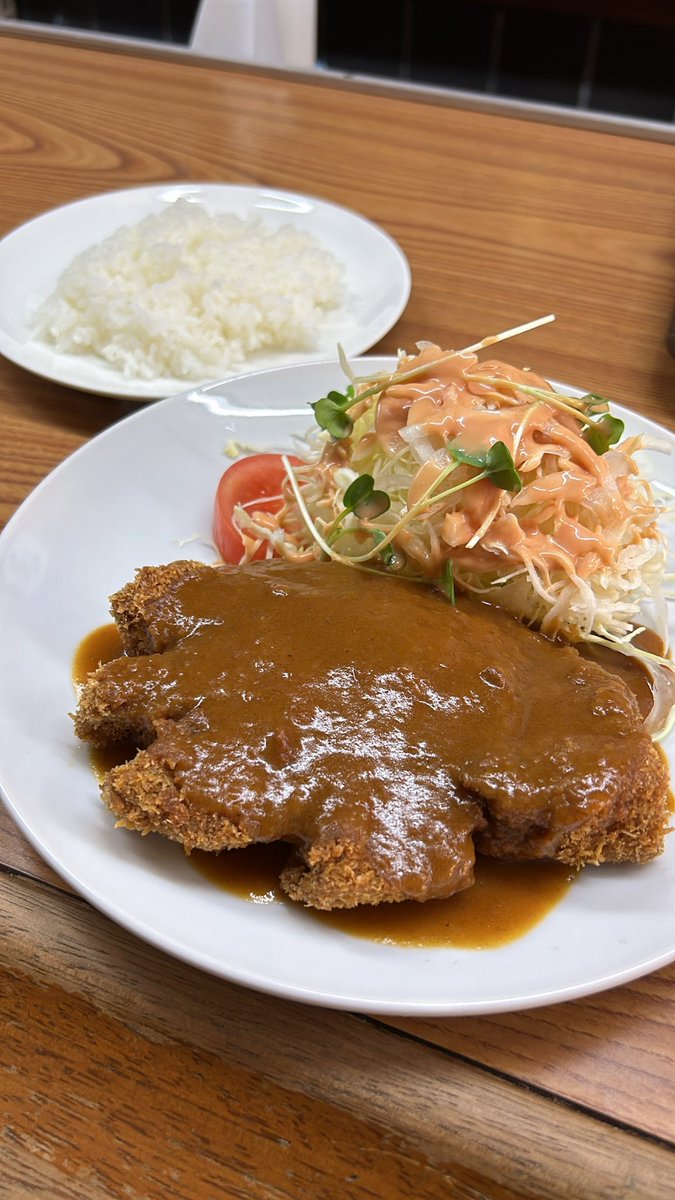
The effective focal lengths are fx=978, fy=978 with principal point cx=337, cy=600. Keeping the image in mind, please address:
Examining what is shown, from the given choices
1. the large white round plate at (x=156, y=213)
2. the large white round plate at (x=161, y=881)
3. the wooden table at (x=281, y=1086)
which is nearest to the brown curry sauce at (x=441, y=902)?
the large white round plate at (x=161, y=881)

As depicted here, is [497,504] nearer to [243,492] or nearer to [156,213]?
[243,492]

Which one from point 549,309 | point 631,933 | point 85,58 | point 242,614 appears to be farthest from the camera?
point 85,58

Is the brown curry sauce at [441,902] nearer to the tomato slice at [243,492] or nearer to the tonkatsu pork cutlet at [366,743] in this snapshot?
the tonkatsu pork cutlet at [366,743]

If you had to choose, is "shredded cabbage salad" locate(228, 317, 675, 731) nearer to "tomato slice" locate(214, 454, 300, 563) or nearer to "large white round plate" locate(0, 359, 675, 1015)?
"tomato slice" locate(214, 454, 300, 563)

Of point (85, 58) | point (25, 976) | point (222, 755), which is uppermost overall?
point (85, 58)

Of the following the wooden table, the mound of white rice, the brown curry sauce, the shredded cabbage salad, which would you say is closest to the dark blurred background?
the mound of white rice

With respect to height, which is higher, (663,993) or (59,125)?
(59,125)

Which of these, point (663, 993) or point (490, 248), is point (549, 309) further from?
point (663, 993)

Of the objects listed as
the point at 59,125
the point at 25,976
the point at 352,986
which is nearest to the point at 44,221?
the point at 59,125
